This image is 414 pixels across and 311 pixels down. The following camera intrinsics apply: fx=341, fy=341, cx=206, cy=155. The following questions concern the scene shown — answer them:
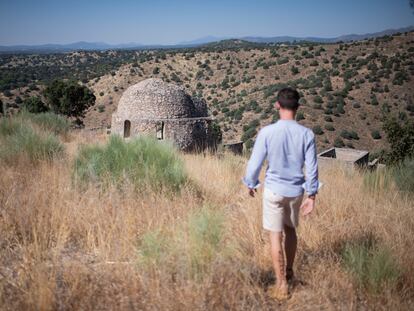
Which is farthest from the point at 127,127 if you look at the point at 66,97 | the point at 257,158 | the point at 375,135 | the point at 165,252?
the point at 66,97

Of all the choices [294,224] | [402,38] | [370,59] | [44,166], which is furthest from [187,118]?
[402,38]

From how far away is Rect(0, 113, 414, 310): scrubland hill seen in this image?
2594mm

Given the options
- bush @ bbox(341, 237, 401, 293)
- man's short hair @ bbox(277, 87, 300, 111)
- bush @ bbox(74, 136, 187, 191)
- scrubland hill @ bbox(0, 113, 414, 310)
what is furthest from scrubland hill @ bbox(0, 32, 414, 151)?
man's short hair @ bbox(277, 87, 300, 111)

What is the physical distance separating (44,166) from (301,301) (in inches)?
173

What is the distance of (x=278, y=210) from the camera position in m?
2.74

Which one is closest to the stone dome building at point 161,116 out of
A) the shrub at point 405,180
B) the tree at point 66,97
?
the shrub at point 405,180

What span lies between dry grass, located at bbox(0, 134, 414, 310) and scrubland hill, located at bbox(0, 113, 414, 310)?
0.01m

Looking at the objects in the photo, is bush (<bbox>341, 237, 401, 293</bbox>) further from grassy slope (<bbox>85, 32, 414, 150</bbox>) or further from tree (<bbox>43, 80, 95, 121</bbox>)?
tree (<bbox>43, 80, 95, 121</bbox>)

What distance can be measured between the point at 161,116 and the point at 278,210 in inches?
354

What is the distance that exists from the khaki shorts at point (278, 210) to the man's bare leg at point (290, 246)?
0.38 feet

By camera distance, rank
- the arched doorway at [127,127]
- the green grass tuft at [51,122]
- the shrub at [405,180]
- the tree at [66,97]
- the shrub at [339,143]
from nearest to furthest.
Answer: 1. the shrub at [405,180]
2. the green grass tuft at [51,122]
3. the arched doorway at [127,127]
4. the shrub at [339,143]
5. the tree at [66,97]

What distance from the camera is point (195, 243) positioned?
2.92 m

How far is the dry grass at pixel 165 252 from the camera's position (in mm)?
2562

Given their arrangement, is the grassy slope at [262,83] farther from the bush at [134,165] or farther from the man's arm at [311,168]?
the man's arm at [311,168]
